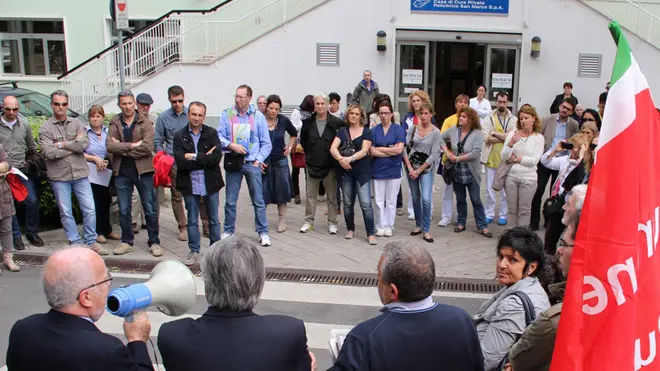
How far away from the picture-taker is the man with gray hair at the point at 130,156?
282 inches

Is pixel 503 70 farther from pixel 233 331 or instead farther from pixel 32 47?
pixel 32 47

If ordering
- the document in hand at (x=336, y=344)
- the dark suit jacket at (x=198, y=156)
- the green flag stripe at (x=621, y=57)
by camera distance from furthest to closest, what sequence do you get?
1. the dark suit jacket at (x=198, y=156)
2. the document in hand at (x=336, y=344)
3. the green flag stripe at (x=621, y=57)

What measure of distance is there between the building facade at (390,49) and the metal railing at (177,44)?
4 centimetres

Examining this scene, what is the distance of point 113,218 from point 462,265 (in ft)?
15.6

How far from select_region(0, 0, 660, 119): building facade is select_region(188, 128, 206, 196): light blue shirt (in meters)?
9.09

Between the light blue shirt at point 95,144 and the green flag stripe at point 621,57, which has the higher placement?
the green flag stripe at point 621,57

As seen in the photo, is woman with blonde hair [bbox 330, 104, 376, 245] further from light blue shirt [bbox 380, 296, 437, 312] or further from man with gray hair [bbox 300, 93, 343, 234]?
light blue shirt [bbox 380, 296, 437, 312]

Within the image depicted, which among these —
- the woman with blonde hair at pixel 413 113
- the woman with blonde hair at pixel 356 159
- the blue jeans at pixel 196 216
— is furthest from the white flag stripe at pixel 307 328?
the woman with blonde hair at pixel 413 113

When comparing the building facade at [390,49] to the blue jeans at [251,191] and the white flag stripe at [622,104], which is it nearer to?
the blue jeans at [251,191]

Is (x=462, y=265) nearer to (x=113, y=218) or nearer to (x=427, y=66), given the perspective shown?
(x=113, y=218)

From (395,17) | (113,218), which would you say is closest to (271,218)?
(113,218)

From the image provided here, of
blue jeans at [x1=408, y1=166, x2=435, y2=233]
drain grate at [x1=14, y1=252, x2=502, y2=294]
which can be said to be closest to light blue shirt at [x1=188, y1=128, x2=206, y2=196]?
drain grate at [x1=14, y1=252, x2=502, y2=294]

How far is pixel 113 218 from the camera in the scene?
28.3ft

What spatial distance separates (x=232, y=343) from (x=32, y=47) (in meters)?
21.6
